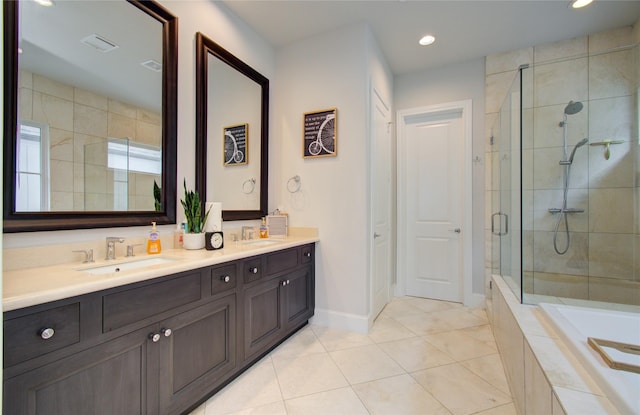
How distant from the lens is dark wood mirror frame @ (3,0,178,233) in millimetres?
1252

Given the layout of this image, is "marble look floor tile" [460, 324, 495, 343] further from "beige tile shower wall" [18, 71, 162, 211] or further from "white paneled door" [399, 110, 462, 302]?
"beige tile shower wall" [18, 71, 162, 211]

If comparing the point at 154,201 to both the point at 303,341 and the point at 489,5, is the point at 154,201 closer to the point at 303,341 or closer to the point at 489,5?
the point at 303,341

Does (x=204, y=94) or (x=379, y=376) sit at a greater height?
(x=204, y=94)

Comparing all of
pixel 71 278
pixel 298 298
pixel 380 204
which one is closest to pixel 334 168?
pixel 380 204

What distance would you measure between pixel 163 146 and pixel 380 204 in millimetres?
1972

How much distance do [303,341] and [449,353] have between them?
1.11 meters

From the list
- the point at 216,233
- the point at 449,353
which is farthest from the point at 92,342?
the point at 449,353

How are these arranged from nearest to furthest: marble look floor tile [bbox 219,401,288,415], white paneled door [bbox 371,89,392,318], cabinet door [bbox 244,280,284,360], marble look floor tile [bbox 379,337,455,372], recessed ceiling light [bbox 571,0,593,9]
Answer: marble look floor tile [bbox 219,401,288,415] < cabinet door [bbox 244,280,284,360] < marble look floor tile [bbox 379,337,455,372] < recessed ceiling light [bbox 571,0,593,9] < white paneled door [bbox 371,89,392,318]

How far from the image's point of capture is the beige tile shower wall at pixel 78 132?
1.36 metres

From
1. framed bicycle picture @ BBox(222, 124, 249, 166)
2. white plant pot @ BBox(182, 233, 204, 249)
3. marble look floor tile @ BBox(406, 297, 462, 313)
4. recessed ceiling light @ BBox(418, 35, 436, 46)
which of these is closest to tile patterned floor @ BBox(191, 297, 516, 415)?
marble look floor tile @ BBox(406, 297, 462, 313)

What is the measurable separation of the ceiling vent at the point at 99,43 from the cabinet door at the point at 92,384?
1.50 meters

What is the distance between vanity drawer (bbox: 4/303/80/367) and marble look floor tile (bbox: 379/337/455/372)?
1.85 meters

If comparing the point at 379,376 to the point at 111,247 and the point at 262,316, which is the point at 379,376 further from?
the point at 111,247

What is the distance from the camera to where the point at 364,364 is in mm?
2012
